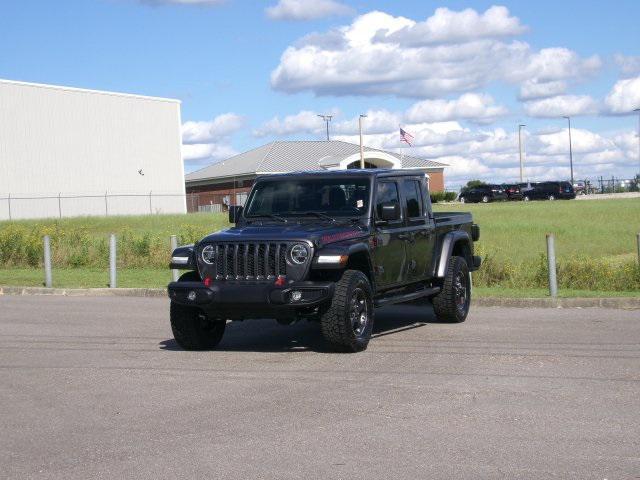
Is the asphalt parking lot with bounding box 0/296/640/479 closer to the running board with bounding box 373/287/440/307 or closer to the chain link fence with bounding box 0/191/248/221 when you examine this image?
the running board with bounding box 373/287/440/307

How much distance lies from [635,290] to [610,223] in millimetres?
29048

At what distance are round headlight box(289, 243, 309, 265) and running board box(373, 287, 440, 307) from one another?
1264 mm

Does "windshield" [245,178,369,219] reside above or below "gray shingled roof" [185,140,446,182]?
below

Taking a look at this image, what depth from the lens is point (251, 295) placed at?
11211 millimetres

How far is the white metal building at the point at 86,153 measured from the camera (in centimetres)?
6312

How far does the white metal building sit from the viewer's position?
207 feet

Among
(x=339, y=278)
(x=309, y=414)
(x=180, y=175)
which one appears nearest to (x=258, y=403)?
(x=309, y=414)

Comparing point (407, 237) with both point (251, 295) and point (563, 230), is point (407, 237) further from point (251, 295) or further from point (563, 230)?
point (563, 230)

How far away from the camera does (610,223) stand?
1845 inches

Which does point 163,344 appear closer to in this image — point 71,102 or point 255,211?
point 255,211

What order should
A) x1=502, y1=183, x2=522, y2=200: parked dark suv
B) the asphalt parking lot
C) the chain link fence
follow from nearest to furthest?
the asphalt parking lot, the chain link fence, x1=502, y1=183, x2=522, y2=200: parked dark suv

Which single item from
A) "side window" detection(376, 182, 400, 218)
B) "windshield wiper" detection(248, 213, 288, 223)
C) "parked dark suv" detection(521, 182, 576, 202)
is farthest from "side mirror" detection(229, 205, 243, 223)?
"parked dark suv" detection(521, 182, 576, 202)

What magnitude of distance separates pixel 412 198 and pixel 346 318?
3113 mm

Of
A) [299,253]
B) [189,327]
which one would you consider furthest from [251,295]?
[189,327]
